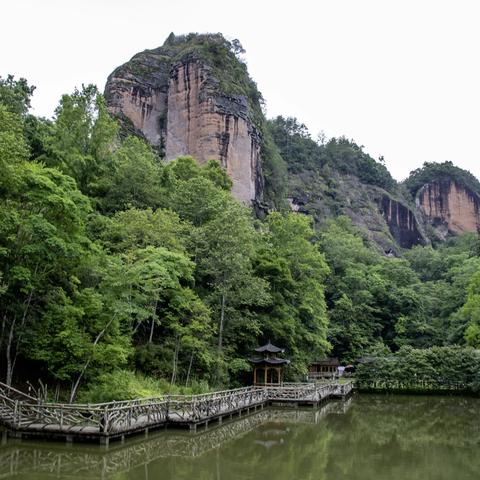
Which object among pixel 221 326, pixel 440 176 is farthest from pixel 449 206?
pixel 221 326

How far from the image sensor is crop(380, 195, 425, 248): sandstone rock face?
8262cm

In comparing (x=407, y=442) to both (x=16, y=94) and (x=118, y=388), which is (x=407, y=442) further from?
(x=16, y=94)

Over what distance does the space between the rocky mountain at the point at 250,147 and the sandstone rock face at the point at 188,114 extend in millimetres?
105

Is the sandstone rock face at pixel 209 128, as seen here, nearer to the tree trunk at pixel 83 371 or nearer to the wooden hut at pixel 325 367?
the wooden hut at pixel 325 367

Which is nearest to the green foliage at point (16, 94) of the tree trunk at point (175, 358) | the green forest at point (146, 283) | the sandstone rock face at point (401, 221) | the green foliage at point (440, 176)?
the green forest at point (146, 283)

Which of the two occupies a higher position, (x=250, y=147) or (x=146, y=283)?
(x=250, y=147)

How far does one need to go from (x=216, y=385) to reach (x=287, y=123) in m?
75.7

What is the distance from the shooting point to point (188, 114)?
50938 mm

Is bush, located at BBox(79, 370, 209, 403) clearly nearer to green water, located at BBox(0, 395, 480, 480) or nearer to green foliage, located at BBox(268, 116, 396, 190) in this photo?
green water, located at BBox(0, 395, 480, 480)

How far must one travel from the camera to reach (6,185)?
1495 centimetres

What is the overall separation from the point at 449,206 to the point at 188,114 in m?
60.7

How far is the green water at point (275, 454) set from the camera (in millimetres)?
11234

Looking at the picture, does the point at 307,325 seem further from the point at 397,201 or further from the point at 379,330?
the point at 397,201

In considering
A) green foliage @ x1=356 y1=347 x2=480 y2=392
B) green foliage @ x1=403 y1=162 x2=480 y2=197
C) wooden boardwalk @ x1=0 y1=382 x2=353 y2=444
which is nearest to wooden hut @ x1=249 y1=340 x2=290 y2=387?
wooden boardwalk @ x1=0 y1=382 x2=353 y2=444
